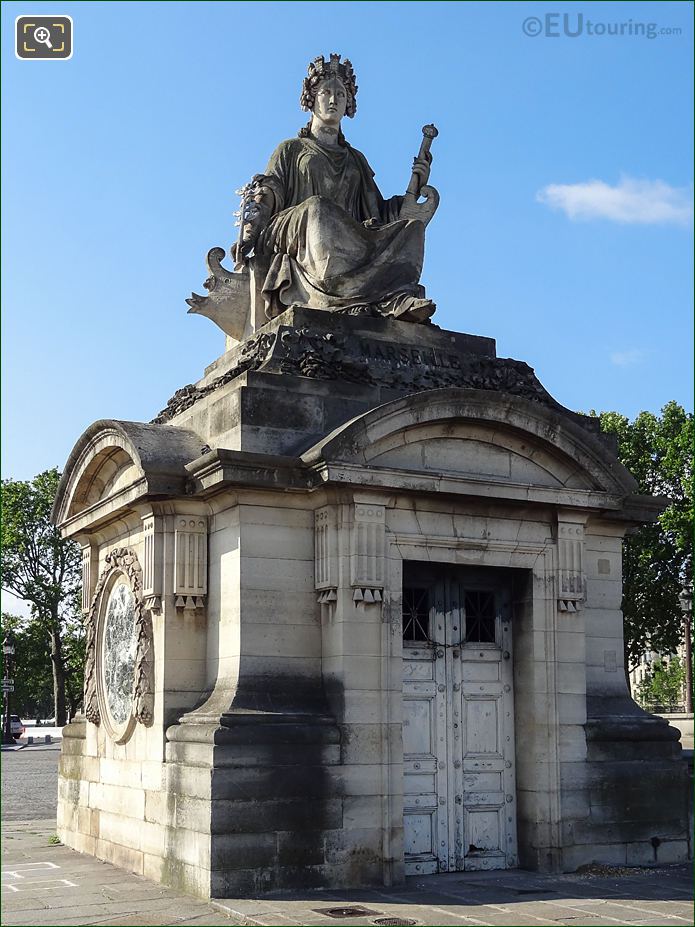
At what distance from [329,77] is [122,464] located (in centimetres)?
528

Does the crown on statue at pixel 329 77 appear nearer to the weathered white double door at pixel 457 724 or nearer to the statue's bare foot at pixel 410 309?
the statue's bare foot at pixel 410 309

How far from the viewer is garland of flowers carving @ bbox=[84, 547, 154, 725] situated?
454 inches

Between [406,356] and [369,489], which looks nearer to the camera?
[369,489]

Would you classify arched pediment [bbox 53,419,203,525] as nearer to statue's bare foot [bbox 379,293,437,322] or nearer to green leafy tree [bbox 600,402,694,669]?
statue's bare foot [bbox 379,293,437,322]

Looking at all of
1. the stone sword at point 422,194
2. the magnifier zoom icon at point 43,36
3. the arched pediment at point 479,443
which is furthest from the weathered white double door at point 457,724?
the magnifier zoom icon at point 43,36

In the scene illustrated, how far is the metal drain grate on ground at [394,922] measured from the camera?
8922mm

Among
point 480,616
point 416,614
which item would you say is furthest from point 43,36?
point 480,616

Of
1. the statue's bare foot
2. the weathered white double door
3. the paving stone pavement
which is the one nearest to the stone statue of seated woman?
the statue's bare foot

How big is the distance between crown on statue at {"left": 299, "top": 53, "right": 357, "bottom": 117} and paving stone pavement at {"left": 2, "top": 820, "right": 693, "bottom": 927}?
8.92 meters

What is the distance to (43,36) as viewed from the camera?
10703 mm

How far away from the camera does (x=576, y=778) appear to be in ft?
38.5

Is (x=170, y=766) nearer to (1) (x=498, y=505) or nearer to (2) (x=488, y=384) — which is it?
(1) (x=498, y=505)

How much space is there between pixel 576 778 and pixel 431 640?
200cm

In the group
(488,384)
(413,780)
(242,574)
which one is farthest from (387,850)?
(488,384)
